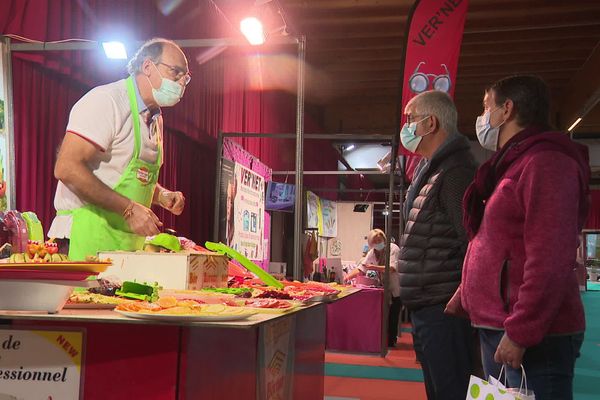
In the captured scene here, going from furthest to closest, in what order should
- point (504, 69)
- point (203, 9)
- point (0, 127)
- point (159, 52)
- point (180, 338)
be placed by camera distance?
point (504, 69)
point (203, 9)
point (0, 127)
point (159, 52)
point (180, 338)

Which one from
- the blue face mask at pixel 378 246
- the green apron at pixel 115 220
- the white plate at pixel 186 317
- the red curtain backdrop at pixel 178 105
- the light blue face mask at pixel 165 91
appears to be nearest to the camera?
the white plate at pixel 186 317

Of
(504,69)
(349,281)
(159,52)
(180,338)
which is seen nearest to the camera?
(180,338)

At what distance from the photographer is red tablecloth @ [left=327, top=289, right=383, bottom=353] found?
705 centimetres

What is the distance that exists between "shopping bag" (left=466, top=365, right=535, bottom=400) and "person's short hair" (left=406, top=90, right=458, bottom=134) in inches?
48.7

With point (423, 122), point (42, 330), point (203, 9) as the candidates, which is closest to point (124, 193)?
point (42, 330)

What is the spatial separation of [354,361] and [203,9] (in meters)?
3.75

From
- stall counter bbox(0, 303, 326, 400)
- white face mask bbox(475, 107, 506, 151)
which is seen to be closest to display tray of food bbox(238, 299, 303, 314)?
stall counter bbox(0, 303, 326, 400)

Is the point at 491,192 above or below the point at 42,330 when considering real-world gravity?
above

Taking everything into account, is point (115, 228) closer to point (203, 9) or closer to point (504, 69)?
point (203, 9)

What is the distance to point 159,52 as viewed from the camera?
8.26 ft

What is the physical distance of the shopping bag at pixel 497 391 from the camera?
1.57 meters

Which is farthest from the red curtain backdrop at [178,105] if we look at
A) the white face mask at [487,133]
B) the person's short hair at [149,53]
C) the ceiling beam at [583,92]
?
the ceiling beam at [583,92]

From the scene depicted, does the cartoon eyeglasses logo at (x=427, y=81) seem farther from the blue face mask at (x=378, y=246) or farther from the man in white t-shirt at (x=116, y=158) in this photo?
the man in white t-shirt at (x=116, y=158)

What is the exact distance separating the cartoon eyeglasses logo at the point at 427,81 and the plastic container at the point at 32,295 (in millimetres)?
5238
